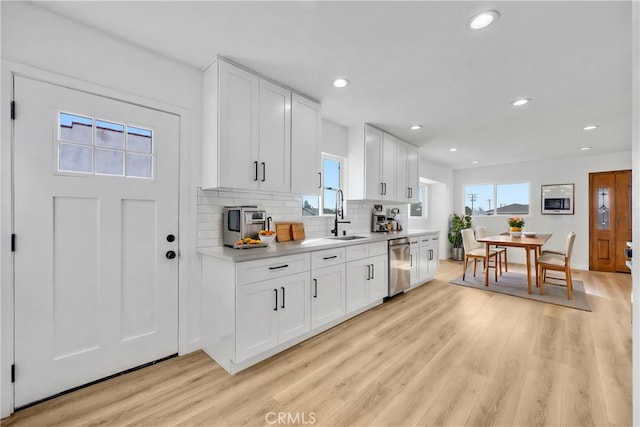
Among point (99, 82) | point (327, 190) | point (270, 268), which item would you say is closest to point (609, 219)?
point (327, 190)

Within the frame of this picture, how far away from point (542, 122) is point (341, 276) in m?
3.43

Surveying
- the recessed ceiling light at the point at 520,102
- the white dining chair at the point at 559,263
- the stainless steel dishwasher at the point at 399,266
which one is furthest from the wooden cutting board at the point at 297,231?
the white dining chair at the point at 559,263

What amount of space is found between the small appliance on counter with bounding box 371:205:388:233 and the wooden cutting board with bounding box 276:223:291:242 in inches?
71.7

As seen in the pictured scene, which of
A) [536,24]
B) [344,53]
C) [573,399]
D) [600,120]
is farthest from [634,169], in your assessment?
[600,120]

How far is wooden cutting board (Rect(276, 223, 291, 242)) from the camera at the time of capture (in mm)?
3078

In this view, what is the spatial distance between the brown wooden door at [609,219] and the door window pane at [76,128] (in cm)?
816

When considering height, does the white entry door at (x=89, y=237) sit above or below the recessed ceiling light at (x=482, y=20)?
below

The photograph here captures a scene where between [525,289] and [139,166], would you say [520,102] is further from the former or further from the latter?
[139,166]

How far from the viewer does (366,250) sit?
3268 millimetres

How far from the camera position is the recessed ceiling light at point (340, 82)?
264cm

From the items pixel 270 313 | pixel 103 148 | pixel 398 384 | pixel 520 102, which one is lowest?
pixel 398 384

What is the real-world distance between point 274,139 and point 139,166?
1156 millimetres

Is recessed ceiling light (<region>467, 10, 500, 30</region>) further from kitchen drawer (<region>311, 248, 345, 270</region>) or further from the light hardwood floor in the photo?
the light hardwood floor

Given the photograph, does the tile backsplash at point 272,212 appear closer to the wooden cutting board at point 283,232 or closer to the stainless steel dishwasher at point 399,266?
the wooden cutting board at point 283,232
